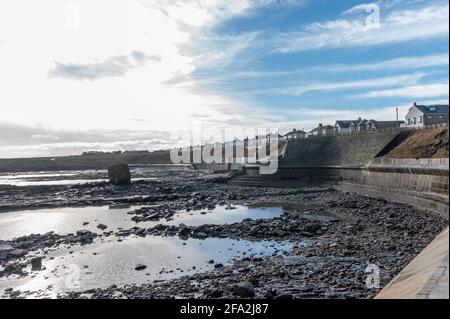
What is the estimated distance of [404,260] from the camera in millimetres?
13797

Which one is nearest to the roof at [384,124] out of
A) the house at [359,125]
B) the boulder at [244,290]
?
the house at [359,125]

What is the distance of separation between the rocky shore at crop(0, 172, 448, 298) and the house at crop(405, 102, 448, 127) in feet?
124

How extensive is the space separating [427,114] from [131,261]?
213ft

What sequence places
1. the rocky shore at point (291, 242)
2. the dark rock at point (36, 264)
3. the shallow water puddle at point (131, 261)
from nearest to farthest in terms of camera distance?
the rocky shore at point (291, 242)
the shallow water puddle at point (131, 261)
the dark rock at point (36, 264)

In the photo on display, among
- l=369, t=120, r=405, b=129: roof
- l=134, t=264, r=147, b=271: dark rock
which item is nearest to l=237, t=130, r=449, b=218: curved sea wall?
l=134, t=264, r=147, b=271: dark rock

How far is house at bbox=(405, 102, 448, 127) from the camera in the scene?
6656cm

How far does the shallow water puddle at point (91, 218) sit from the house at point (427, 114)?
156 feet

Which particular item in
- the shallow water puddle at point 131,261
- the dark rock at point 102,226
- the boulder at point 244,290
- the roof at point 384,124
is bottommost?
the dark rock at point 102,226

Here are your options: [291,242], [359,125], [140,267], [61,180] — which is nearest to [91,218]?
[140,267]

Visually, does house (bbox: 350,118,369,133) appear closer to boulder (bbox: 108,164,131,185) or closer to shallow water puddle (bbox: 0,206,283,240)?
boulder (bbox: 108,164,131,185)

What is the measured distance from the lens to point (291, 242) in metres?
18.7

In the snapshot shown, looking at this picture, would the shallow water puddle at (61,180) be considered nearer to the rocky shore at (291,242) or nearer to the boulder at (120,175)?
the boulder at (120,175)

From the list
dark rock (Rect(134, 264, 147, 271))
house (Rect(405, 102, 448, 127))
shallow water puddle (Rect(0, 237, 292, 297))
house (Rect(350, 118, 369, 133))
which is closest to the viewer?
shallow water puddle (Rect(0, 237, 292, 297))

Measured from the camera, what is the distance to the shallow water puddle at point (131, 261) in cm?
1356
